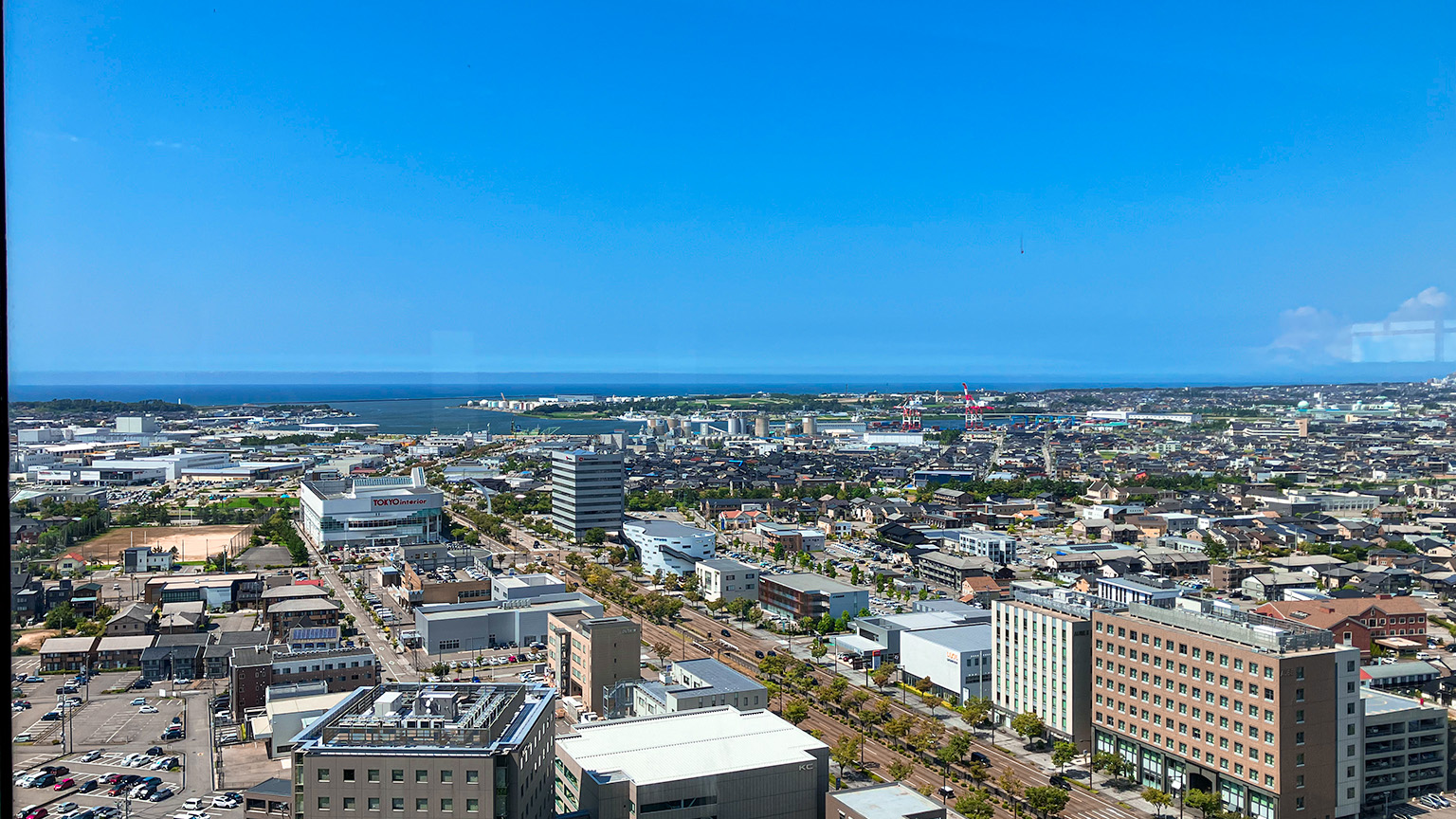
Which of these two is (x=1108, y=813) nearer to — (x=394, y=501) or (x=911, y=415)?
(x=394, y=501)

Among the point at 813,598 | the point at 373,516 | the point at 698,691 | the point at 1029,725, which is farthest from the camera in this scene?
the point at 373,516

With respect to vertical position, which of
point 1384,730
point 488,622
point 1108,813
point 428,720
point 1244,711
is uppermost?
point 428,720

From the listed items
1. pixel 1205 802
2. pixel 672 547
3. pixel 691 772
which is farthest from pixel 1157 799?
pixel 672 547

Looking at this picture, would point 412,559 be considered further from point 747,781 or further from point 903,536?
point 747,781

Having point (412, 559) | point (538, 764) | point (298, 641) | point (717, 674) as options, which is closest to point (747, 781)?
point (538, 764)

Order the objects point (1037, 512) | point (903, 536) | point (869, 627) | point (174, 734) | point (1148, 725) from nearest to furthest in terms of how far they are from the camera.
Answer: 1. point (1148, 725)
2. point (174, 734)
3. point (869, 627)
4. point (903, 536)
5. point (1037, 512)

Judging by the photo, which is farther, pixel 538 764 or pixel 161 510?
pixel 161 510
